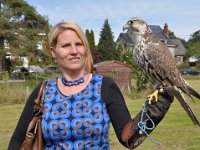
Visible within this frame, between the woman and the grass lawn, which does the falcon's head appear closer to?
the woman

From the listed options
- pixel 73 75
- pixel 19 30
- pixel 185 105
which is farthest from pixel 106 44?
pixel 73 75

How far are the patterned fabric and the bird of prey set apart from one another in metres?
1.17

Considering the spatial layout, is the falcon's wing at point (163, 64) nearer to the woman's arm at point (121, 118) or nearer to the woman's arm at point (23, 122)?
the woman's arm at point (121, 118)

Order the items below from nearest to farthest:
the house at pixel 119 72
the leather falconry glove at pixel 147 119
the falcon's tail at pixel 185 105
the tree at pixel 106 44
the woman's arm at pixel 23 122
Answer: the leather falconry glove at pixel 147 119, the woman's arm at pixel 23 122, the falcon's tail at pixel 185 105, the house at pixel 119 72, the tree at pixel 106 44

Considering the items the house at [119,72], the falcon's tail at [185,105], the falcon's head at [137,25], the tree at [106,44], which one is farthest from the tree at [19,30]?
the falcon's tail at [185,105]

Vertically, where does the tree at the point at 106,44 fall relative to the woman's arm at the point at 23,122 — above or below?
above

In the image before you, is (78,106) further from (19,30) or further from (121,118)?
(19,30)

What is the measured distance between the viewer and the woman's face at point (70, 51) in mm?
2149

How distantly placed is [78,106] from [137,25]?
7.40ft

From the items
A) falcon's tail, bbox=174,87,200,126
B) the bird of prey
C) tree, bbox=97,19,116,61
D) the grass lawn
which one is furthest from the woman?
tree, bbox=97,19,116,61

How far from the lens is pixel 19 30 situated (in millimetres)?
28688

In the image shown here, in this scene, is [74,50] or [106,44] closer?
[74,50]

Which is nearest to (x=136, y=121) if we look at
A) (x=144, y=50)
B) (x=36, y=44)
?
(x=144, y=50)

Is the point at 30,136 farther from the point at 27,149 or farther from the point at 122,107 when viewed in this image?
the point at 122,107
